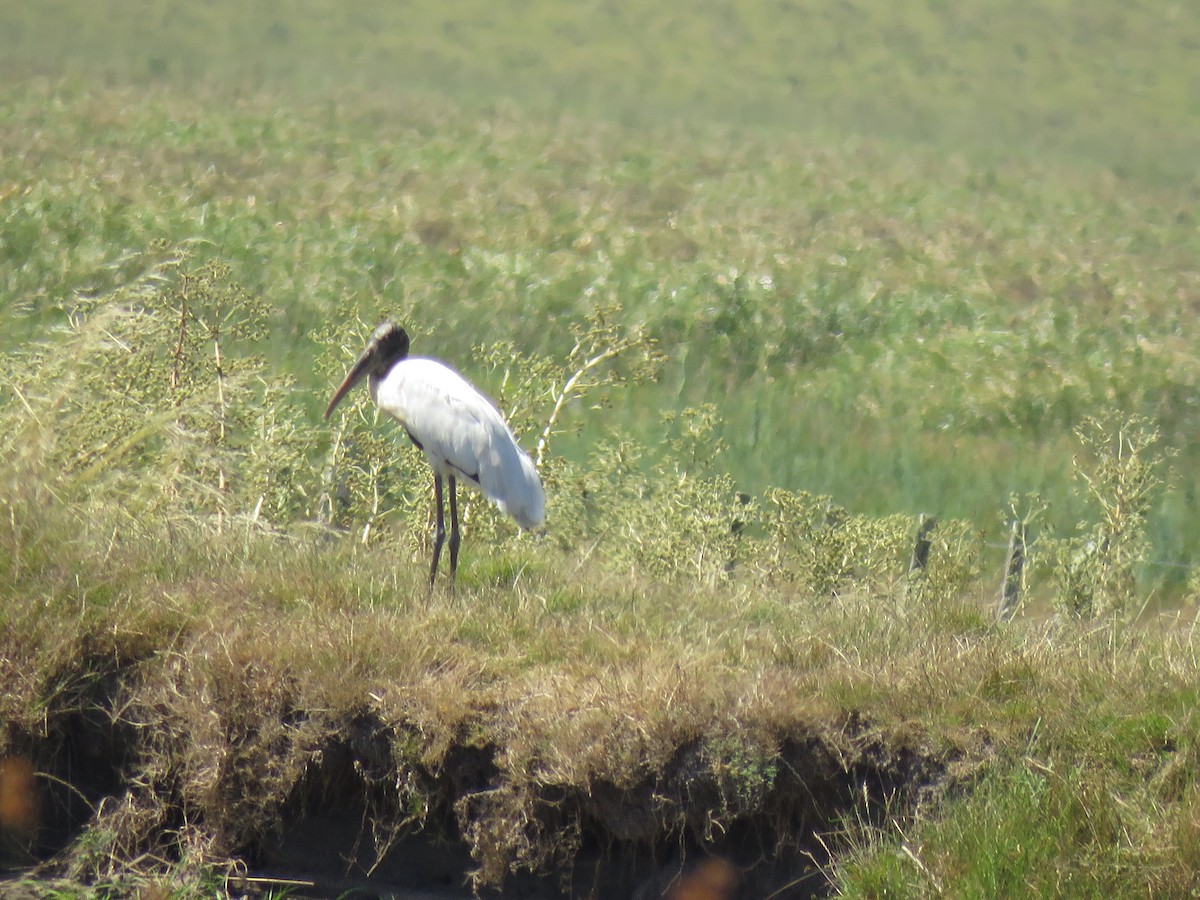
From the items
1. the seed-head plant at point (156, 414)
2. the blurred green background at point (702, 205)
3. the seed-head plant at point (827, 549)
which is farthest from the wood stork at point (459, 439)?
the blurred green background at point (702, 205)

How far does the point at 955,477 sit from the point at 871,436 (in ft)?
6.41

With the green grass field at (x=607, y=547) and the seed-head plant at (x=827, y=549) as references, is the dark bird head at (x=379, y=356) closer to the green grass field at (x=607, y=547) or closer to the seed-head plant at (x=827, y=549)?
the green grass field at (x=607, y=547)

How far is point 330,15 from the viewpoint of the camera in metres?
44.2

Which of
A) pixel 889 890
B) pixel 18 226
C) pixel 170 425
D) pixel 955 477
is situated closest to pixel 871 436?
pixel 955 477

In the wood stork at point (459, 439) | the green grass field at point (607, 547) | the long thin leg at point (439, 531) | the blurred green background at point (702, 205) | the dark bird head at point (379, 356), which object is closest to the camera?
the green grass field at point (607, 547)

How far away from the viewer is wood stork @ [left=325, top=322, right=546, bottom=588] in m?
6.80

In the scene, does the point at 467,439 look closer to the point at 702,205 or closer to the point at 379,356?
the point at 379,356

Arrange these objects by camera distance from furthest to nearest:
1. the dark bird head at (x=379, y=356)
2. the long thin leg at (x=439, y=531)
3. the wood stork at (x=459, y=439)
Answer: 1. the dark bird head at (x=379, y=356)
2. the wood stork at (x=459, y=439)
3. the long thin leg at (x=439, y=531)

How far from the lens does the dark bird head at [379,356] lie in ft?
24.6

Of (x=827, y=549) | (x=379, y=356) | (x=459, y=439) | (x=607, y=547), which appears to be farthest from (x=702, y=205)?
(x=459, y=439)

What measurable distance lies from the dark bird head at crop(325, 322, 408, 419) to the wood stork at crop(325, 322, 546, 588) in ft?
0.98

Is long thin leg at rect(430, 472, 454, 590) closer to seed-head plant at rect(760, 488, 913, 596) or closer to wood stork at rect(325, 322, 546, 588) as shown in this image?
wood stork at rect(325, 322, 546, 588)

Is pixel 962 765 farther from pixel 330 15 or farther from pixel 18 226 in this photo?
pixel 330 15

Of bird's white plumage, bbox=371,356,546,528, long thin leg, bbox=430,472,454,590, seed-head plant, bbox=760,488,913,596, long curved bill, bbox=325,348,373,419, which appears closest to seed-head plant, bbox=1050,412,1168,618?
seed-head plant, bbox=760,488,913,596
